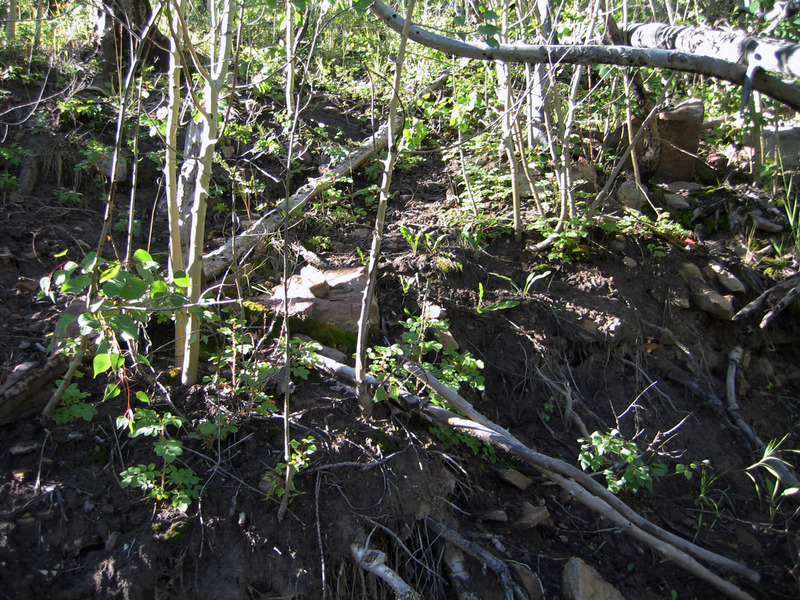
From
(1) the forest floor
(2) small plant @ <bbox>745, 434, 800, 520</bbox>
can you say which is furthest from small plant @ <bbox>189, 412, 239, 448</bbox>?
(2) small plant @ <bbox>745, 434, 800, 520</bbox>

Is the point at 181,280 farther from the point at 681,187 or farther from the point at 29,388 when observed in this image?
the point at 681,187

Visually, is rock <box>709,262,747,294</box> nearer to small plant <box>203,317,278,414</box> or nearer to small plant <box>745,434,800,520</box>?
small plant <box>745,434,800,520</box>

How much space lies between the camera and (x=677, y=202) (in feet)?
15.8

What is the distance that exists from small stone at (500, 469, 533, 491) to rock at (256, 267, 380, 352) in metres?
1.15

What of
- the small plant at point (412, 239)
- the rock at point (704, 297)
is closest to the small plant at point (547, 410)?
the small plant at point (412, 239)

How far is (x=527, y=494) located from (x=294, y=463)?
1.46 metres

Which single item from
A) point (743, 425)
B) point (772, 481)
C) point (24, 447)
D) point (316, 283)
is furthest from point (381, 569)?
point (743, 425)

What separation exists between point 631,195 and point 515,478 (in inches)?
110

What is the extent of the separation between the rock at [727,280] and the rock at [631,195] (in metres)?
0.77

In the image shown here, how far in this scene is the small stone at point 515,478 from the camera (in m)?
3.01

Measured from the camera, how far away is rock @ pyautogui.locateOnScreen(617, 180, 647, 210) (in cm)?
459

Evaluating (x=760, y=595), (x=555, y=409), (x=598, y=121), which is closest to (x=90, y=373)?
(x=555, y=409)

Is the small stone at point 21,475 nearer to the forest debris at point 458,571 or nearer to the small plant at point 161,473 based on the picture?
the small plant at point 161,473

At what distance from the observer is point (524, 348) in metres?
3.65
